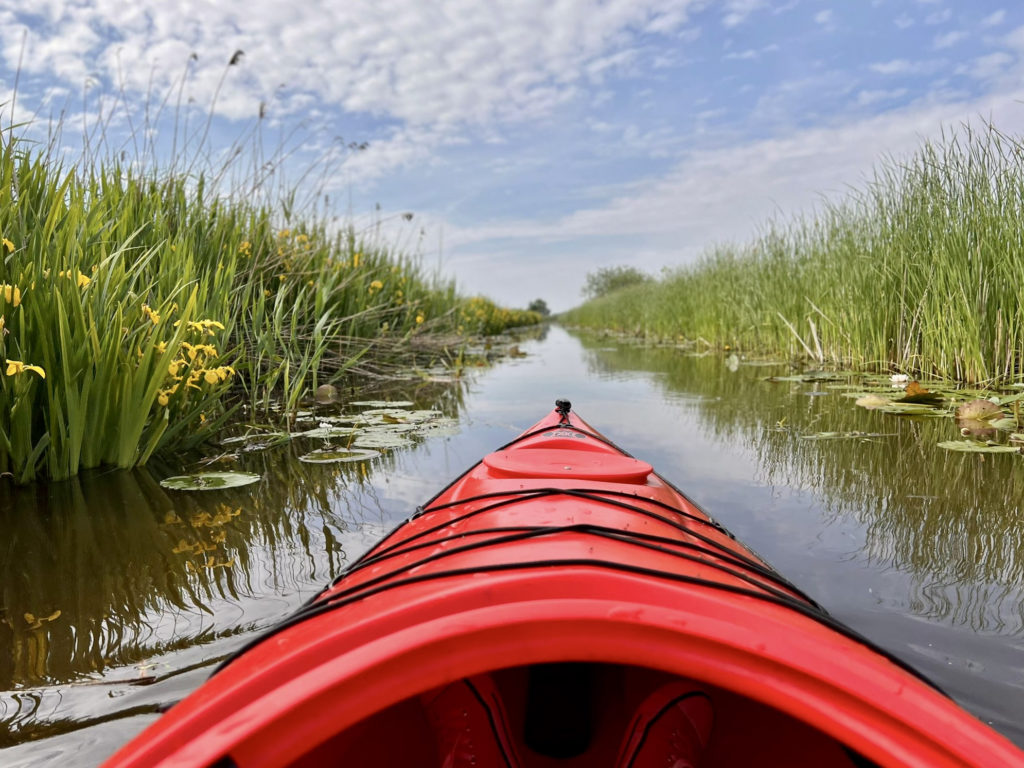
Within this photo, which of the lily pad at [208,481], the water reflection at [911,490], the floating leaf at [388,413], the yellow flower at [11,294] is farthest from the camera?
the floating leaf at [388,413]

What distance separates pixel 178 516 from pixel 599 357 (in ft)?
29.5

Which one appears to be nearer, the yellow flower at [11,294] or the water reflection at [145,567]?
the water reflection at [145,567]

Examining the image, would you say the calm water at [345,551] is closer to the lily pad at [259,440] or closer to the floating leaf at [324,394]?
the lily pad at [259,440]

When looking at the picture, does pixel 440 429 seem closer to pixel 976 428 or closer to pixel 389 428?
pixel 389 428

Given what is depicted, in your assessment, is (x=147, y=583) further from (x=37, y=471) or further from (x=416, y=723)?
(x=37, y=471)

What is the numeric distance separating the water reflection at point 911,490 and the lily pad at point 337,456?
1876 mm

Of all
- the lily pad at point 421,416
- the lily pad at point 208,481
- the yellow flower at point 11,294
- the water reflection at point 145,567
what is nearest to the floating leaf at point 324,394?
the lily pad at point 421,416

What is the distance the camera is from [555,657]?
0.73 meters

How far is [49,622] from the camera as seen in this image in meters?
1.58

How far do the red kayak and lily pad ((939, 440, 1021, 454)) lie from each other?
8.67ft

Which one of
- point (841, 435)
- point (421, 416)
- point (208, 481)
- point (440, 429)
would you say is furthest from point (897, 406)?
point (208, 481)

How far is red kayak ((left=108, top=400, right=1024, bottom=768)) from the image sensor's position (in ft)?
2.27

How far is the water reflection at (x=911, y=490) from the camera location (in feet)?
5.85

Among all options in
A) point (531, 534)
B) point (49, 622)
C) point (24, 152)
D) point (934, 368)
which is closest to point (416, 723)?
point (531, 534)
